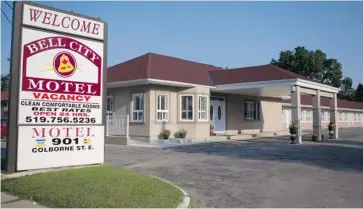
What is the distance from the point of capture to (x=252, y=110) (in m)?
28.6

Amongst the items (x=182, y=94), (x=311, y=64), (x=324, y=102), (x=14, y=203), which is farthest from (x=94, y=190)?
(x=311, y=64)

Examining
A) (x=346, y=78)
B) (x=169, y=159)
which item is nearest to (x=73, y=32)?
(x=169, y=159)

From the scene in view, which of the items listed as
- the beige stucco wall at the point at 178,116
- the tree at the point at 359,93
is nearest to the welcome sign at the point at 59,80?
the beige stucco wall at the point at 178,116

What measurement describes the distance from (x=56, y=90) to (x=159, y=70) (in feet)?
37.4

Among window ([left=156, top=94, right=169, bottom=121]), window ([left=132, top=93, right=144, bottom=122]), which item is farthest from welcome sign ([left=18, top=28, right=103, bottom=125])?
window ([left=156, top=94, right=169, bottom=121])

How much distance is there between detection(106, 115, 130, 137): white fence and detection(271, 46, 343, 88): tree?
53032 millimetres

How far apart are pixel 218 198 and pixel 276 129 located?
83.4ft

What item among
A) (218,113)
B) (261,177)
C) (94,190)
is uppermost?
(218,113)

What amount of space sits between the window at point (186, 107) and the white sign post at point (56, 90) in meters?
11.0

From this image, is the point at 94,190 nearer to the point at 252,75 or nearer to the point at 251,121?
the point at 252,75

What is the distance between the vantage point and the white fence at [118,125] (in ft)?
65.0

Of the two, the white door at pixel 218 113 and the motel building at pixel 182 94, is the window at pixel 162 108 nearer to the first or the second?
the motel building at pixel 182 94

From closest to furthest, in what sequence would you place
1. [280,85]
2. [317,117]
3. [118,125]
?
[280,85]
[118,125]
[317,117]

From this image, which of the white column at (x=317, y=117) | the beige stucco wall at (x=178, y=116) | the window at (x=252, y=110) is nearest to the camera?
the beige stucco wall at (x=178, y=116)
